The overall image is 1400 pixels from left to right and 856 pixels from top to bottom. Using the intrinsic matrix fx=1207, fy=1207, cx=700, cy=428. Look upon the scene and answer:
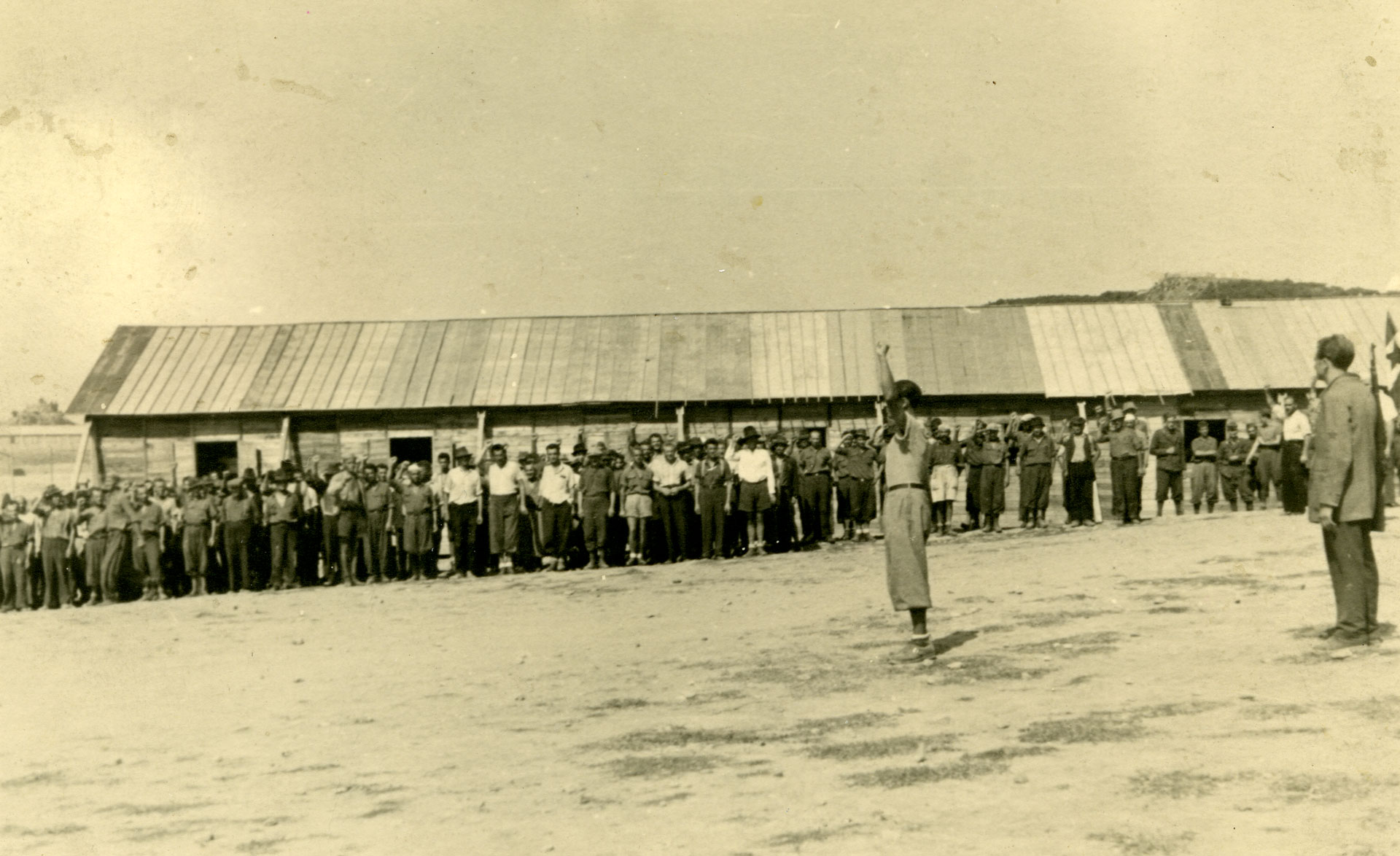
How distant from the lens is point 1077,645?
8.14 meters

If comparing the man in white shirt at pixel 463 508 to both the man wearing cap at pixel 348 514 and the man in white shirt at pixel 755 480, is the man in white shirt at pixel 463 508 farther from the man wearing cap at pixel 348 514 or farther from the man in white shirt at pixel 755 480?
the man in white shirt at pixel 755 480

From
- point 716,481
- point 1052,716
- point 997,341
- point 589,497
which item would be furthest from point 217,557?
point 997,341

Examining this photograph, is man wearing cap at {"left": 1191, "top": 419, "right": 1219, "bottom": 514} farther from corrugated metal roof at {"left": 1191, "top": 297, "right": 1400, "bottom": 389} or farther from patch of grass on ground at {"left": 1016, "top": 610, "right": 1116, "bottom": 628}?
patch of grass on ground at {"left": 1016, "top": 610, "right": 1116, "bottom": 628}

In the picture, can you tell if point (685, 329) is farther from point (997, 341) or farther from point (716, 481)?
point (716, 481)

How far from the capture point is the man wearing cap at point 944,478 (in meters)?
16.6

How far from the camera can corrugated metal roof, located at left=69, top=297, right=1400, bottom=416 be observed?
76.2ft

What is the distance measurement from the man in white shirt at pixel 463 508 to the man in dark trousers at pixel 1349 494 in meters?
10.7

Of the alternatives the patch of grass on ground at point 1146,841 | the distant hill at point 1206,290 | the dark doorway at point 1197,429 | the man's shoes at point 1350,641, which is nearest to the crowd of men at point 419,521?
the man's shoes at point 1350,641

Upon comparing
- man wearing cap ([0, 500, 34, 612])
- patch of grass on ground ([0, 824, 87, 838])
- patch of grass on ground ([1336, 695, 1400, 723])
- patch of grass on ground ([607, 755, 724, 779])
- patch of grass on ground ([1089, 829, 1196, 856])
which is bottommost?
patch of grass on ground ([0, 824, 87, 838])

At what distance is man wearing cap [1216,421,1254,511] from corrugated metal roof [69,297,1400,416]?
11.0ft

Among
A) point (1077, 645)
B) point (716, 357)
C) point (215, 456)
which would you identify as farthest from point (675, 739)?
point (215, 456)

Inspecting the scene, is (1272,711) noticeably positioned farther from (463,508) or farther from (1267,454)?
(1267,454)

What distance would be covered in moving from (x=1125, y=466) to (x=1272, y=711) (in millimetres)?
10321

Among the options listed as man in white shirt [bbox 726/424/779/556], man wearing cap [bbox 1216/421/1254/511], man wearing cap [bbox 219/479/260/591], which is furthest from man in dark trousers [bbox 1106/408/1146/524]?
man wearing cap [bbox 219/479/260/591]
